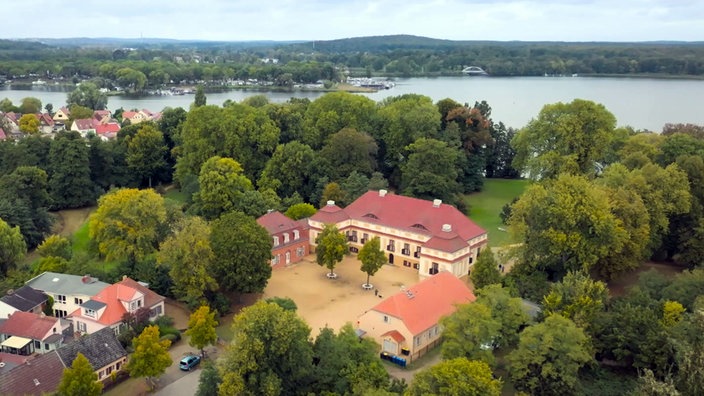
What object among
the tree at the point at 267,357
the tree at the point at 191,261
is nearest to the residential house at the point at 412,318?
the tree at the point at 267,357

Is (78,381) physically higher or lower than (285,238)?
higher

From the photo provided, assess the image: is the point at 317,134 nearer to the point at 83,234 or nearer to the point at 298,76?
the point at 83,234

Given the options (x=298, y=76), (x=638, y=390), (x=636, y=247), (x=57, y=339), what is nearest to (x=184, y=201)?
(x=57, y=339)

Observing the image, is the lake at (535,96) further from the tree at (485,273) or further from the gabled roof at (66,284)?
the gabled roof at (66,284)

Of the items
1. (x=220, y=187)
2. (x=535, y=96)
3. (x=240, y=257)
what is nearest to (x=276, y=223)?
(x=220, y=187)

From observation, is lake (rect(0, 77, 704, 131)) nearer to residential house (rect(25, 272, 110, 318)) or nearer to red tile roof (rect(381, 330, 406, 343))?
red tile roof (rect(381, 330, 406, 343))

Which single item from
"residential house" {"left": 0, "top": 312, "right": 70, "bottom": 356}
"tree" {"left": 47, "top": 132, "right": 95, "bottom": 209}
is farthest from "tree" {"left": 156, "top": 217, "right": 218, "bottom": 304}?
"tree" {"left": 47, "top": 132, "right": 95, "bottom": 209}

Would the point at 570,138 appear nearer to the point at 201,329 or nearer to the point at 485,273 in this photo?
the point at 485,273
